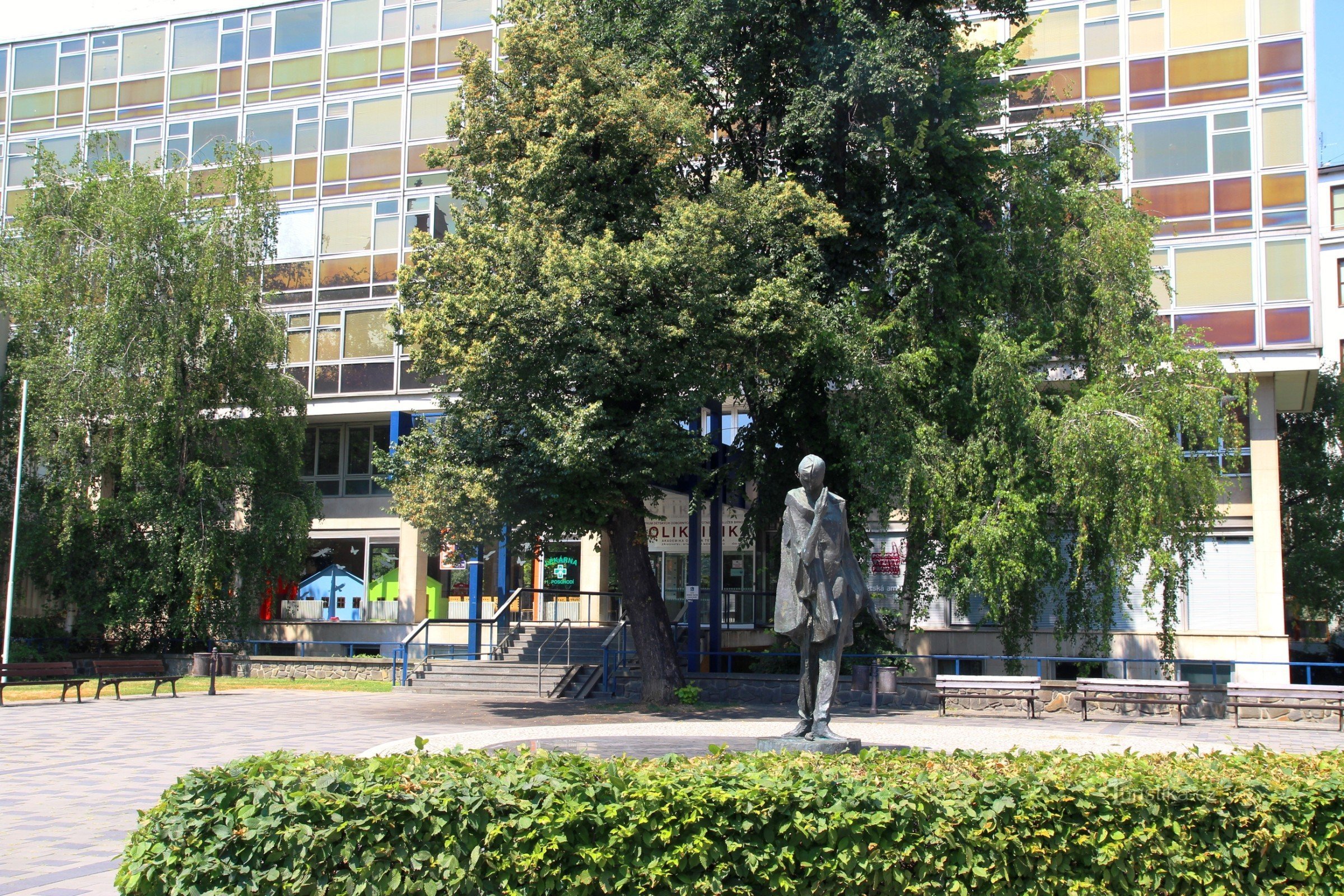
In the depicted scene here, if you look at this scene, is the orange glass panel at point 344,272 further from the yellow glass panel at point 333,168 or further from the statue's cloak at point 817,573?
the statue's cloak at point 817,573

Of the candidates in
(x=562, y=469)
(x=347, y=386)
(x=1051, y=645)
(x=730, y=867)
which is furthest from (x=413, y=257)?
(x=1051, y=645)

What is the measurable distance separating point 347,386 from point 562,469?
54.9ft

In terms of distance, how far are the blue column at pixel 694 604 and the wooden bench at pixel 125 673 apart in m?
10.7

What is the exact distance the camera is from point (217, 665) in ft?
91.2

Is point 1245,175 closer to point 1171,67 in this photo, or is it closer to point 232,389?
point 1171,67

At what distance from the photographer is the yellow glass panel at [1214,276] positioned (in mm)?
25906

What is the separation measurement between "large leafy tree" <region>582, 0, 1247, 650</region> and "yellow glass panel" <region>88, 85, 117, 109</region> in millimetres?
20518

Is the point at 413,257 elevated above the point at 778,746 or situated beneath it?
elevated above

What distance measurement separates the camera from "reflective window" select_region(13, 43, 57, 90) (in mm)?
35844

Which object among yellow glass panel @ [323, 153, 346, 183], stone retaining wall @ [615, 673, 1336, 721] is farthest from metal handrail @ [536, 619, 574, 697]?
yellow glass panel @ [323, 153, 346, 183]

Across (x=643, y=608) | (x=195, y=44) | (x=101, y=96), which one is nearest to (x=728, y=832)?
(x=643, y=608)

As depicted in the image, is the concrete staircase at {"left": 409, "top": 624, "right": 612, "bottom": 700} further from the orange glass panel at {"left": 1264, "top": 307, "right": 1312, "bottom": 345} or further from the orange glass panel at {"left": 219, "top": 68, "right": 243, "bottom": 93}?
the orange glass panel at {"left": 219, "top": 68, "right": 243, "bottom": 93}

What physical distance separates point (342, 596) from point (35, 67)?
20.3m

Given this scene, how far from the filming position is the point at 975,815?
5.52 metres
